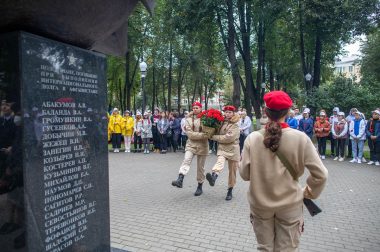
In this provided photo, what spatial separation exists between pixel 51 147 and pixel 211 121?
15.4 ft

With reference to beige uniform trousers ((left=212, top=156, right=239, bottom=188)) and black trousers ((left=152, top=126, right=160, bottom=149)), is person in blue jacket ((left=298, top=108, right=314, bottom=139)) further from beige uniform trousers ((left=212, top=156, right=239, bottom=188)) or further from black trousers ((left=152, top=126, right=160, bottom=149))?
beige uniform trousers ((left=212, top=156, right=239, bottom=188))

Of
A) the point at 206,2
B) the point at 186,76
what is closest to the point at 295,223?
the point at 206,2

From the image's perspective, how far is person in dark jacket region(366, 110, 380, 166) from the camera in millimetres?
12555

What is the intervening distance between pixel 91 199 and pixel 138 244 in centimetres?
164

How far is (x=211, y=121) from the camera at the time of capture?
7449 millimetres

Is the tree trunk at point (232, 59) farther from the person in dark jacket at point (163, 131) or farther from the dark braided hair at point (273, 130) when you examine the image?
the dark braided hair at point (273, 130)

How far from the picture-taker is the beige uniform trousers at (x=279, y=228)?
314cm

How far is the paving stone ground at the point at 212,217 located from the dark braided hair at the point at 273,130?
7.45ft

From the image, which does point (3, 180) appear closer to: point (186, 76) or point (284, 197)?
point (284, 197)

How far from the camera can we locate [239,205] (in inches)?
279

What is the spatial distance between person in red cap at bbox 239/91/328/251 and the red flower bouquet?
4156mm

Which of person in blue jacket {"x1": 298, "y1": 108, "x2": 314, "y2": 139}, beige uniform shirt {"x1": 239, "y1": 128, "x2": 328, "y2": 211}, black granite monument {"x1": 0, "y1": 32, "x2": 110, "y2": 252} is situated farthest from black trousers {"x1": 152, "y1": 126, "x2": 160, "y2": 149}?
beige uniform shirt {"x1": 239, "y1": 128, "x2": 328, "y2": 211}

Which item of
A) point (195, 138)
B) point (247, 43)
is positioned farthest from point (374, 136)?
point (247, 43)

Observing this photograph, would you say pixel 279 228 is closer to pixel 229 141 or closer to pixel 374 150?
pixel 229 141
